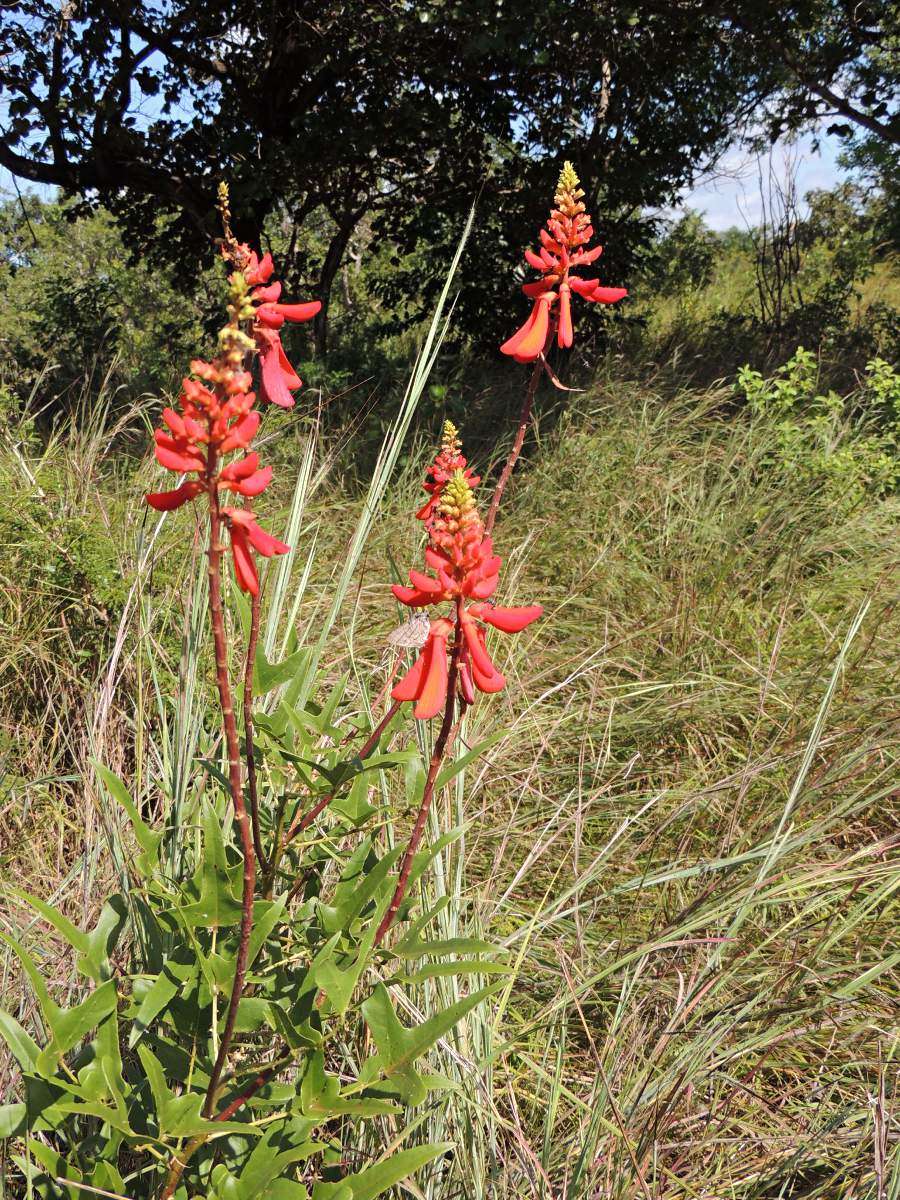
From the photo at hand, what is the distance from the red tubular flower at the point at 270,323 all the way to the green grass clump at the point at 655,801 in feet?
1.56

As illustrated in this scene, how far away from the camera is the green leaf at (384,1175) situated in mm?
893

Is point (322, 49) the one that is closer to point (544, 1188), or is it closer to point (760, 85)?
point (760, 85)

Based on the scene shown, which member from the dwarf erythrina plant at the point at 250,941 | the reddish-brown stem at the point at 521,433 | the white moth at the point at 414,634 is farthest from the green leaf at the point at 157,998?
the reddish-brown stem at the point at 521,433

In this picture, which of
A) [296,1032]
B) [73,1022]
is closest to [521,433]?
[296,1032]

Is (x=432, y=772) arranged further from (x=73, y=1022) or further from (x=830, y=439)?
(x=830, y=439)

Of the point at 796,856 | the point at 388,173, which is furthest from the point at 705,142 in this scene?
the point at 796,856

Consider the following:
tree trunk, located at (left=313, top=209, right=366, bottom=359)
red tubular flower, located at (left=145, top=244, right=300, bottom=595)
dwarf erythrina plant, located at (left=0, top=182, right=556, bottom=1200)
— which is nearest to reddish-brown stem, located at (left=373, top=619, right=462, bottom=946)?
dwarf erythrina plant, located at (left=0, top=182, right=556, bottom=1200)

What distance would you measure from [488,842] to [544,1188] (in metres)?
0.85

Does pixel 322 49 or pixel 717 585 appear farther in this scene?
pixel 322 49

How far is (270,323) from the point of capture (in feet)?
2.94

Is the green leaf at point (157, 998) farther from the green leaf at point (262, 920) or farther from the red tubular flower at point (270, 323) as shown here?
the red tubular flower at point (270, 323)

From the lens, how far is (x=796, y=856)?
5.63ft

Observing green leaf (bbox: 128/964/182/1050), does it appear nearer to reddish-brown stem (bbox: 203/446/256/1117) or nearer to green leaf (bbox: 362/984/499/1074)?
reddish-brown stem (bbox: 203/446/256/1117)

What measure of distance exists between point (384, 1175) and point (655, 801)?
3.90 ft
